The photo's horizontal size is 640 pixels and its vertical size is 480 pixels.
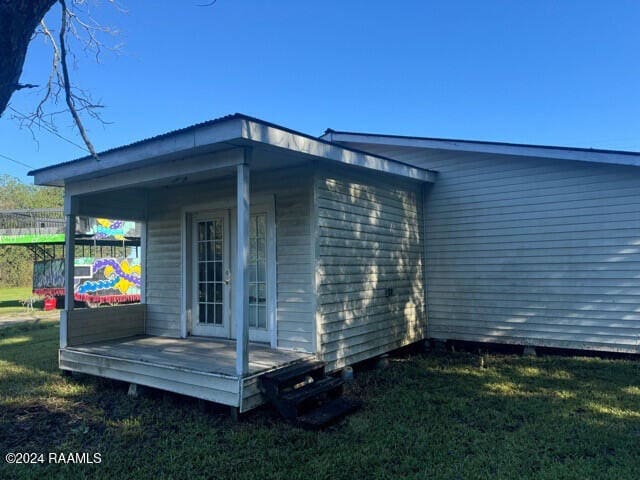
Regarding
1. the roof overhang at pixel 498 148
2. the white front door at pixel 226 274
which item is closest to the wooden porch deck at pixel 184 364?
the white front door at pixel 226 274

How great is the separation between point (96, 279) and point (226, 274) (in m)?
10.4

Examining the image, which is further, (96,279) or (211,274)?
(96,279)

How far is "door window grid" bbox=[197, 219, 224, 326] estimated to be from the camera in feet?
20.1

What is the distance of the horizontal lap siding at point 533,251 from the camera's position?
19.3ft

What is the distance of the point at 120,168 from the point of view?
5020mm

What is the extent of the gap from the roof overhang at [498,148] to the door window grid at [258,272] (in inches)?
129

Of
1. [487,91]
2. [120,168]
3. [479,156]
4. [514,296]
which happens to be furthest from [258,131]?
[487,91]

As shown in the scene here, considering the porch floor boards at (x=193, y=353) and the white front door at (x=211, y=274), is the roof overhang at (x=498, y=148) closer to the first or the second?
the white front door at (x=211, y=274)

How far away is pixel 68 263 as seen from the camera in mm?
5762

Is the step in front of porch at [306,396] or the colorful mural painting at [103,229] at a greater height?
the colorful mural painting at [103,229]

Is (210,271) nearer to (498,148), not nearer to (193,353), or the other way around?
(193,353)

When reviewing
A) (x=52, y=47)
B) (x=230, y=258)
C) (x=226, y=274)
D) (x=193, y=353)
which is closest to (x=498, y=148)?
(x=230, y=258)

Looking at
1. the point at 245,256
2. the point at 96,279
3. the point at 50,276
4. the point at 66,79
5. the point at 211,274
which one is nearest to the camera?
the point at 66,79

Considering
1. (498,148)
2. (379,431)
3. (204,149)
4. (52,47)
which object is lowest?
(379,431)
